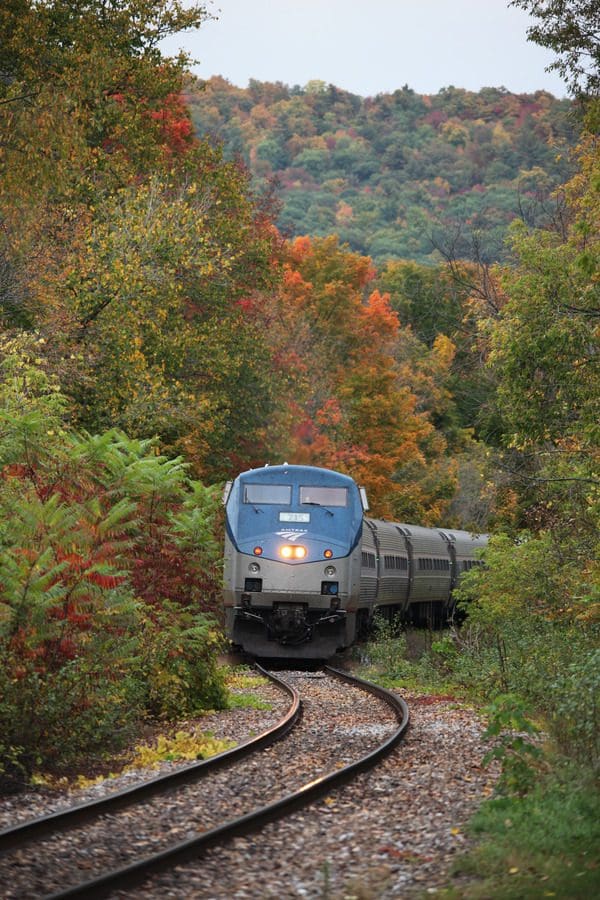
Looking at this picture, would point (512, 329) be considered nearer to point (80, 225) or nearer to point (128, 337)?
point (128, 337)

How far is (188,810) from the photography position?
1012 cm

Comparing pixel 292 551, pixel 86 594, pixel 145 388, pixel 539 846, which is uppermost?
Answer: pixel 145 388

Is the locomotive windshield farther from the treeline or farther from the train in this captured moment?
the treeline

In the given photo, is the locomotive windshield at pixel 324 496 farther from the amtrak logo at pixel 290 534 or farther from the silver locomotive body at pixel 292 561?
the amtrak logo at pixel 290 534

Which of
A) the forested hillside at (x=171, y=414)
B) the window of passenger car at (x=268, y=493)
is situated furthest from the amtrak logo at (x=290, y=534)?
the forested hillside at (x=171, y=414)

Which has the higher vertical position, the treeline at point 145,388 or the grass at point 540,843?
the treeline at point 145,388

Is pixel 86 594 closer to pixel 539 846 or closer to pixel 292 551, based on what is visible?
pixel 539 846

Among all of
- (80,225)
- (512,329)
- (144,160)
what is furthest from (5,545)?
(144,160)

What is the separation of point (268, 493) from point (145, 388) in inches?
169

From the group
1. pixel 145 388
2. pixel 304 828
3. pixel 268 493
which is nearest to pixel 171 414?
pixel 145 388

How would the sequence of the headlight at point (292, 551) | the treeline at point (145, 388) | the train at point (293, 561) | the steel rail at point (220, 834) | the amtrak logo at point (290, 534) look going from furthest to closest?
the amtrak logo at point (290, 534)
the headlight at point (292, 551)
the train at point (293, 561)
the treeline at point (145, 388)
the steel rail at point (220, 834)

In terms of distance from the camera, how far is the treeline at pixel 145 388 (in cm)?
1347

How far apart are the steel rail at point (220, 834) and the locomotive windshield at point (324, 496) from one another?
1184cm

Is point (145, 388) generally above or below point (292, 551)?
above
